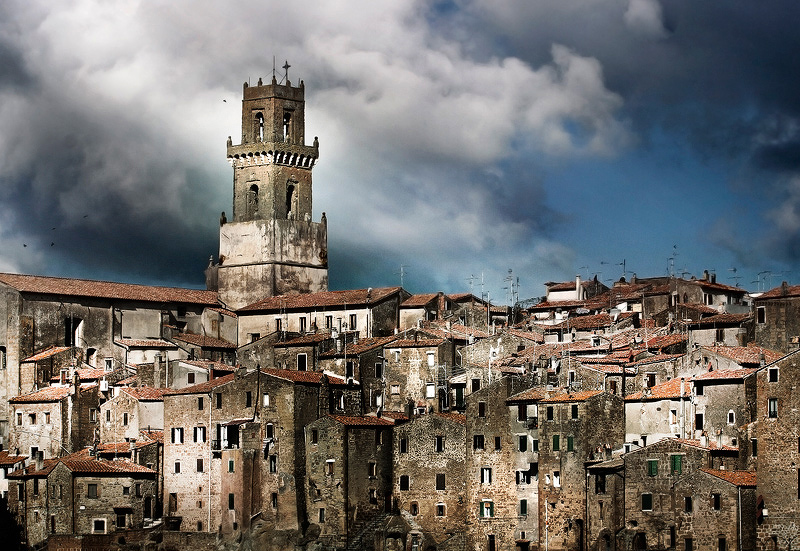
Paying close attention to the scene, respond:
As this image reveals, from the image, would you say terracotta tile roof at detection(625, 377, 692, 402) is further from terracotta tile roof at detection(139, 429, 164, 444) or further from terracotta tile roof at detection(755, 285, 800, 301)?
terracotta tile roof at detection(139, 429, 164, 444)

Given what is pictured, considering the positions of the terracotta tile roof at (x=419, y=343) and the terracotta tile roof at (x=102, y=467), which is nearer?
the terracotta tile roof at (x=102, y=467)

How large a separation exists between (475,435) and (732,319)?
1661 centimetres

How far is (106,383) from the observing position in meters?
83.1

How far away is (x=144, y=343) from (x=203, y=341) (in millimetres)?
3003

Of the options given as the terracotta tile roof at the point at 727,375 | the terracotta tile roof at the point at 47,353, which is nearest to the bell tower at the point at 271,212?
the terracotta tile roof at the point at 47,353

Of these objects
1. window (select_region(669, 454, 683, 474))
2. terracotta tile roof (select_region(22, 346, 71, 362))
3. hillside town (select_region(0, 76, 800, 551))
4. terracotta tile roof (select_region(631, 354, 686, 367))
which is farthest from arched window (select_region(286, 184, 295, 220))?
window (select_region(669, 454, 683, 474))

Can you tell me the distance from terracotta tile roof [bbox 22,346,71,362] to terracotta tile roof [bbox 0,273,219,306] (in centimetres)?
284

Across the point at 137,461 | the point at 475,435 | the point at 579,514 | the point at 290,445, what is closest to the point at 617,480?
the point at 579,514

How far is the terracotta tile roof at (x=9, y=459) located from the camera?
81750mm

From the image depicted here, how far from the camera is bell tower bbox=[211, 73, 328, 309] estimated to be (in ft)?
320

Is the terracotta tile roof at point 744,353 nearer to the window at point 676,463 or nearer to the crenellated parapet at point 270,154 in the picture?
the window at point 676,463

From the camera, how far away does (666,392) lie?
7038cm

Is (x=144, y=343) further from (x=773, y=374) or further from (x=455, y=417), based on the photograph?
(x=773, y=374)

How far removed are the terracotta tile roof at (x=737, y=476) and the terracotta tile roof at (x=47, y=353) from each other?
3491 cm
